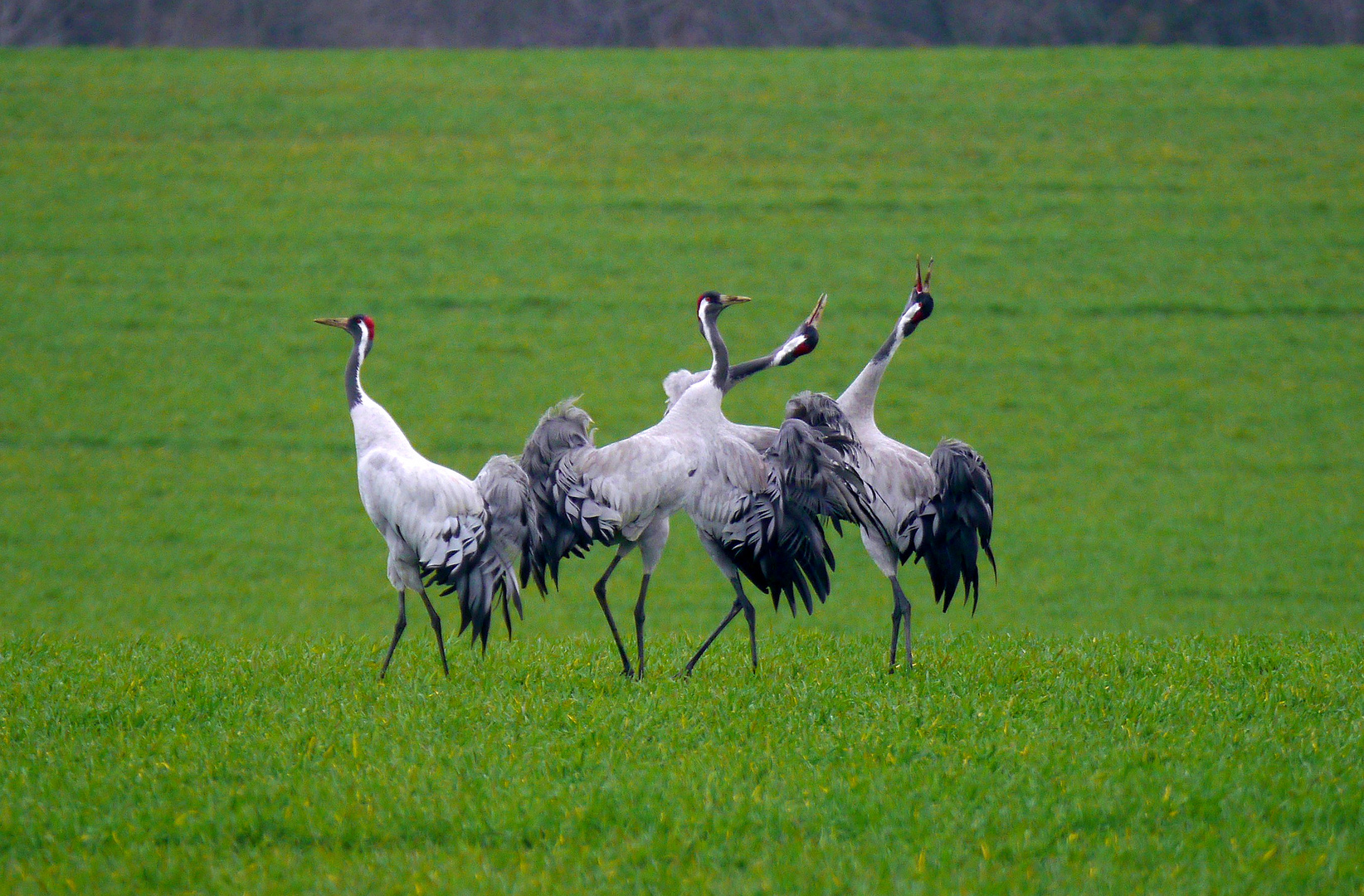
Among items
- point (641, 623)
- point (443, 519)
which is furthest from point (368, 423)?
point (641, 623)

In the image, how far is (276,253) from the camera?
19109mm

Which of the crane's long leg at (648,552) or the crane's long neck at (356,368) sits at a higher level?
the crane's long neck at (356,368)

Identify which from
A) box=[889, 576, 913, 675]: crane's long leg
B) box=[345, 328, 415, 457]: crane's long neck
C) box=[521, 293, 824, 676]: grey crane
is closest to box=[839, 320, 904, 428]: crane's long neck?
box=[521, 293, 824, 676]: grey crane

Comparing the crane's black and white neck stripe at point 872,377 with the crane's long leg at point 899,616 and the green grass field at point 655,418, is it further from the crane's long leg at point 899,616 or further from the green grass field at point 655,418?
the green grass field at point 655,418

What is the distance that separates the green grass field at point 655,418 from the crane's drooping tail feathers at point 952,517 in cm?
68

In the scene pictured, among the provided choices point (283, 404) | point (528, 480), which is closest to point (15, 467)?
point (283, 404)

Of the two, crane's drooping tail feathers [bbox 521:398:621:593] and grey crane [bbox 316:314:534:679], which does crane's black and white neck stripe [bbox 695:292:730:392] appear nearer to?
crane's drooping tail feathers [bbox 521:398:621:593]

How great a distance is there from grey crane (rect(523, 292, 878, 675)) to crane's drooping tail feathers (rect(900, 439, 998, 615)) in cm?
60

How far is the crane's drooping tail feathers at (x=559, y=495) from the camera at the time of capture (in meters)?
7.45

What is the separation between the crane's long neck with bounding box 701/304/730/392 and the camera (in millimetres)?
7738

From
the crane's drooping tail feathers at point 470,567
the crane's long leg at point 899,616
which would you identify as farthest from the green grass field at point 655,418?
the crane's drooping tail feathers at point 470,567

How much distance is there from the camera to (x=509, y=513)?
7.41 meters

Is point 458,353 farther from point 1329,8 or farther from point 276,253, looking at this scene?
point 1329,8

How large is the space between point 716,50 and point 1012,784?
20.2 meters
